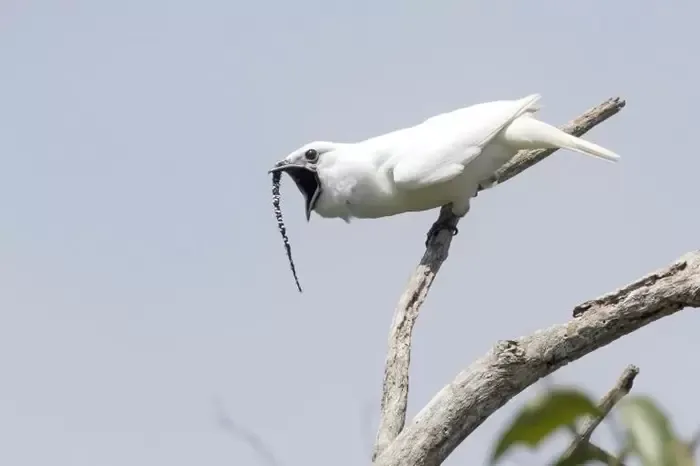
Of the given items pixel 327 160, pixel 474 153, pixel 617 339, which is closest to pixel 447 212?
pixel 474 153

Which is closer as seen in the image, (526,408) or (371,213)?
(526,408)

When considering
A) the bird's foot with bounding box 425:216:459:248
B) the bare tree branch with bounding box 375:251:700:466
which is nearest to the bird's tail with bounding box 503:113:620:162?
the bird's foot with bounding box 425:216:459:248

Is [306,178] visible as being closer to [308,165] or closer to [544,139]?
[308,165]

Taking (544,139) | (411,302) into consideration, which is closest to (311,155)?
(544,139)

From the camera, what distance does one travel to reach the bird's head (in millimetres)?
5391

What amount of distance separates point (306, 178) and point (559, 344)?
2.41m

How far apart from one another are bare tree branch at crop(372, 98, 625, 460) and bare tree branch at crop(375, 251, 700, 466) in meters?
0.47

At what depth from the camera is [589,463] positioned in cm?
82

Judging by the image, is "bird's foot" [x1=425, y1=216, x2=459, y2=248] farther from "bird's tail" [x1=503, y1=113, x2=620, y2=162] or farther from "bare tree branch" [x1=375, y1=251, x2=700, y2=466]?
"bare tree branch" [x1=375, y1=251, x2=700, y2=466]

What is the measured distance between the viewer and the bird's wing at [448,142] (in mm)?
5055

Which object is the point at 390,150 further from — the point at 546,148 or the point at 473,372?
Answer: the point at 473,372

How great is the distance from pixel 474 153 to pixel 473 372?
6.59 ft

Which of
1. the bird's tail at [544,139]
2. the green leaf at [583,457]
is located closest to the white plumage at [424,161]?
the bird's tail at [544,139]

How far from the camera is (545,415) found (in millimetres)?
781
